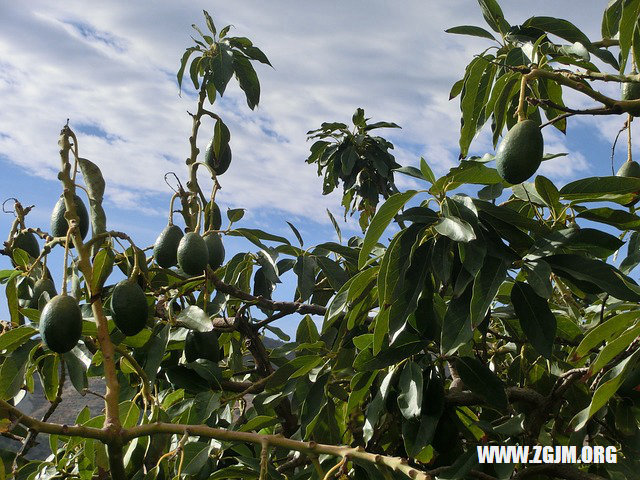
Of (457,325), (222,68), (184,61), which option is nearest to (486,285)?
(457,325)

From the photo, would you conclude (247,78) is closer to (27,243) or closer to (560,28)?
(27,243)

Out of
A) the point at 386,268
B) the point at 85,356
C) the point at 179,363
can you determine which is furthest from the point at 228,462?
the point at 386,268

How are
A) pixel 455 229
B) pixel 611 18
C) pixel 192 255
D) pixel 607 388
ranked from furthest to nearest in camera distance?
pixel 611 18, pixel 192 255, pixel 455 229, pixel 607 388

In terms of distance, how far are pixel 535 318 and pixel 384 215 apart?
30 cm

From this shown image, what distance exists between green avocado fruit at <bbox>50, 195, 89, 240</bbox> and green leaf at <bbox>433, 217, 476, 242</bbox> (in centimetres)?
59

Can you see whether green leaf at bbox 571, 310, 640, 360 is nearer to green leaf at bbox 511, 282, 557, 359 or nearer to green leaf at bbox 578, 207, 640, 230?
green leaf at bbox 511, 282, 557, 359

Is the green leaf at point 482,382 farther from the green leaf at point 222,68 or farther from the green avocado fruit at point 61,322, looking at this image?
the green leaf at point 222,68

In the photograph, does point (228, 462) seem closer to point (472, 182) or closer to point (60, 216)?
point (60, 216)

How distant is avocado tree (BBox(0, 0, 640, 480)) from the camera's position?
114 cm

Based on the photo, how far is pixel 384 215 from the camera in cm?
120

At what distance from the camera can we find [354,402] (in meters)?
1.39

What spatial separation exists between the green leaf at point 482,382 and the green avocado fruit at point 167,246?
621mm

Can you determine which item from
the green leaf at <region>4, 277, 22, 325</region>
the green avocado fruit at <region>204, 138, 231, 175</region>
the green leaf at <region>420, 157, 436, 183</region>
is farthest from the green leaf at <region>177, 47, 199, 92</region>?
the green leaf at <region>420, 157, 436, 183</region>

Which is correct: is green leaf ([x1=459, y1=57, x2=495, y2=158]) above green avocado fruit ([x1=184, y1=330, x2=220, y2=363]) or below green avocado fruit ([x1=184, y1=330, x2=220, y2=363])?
above
